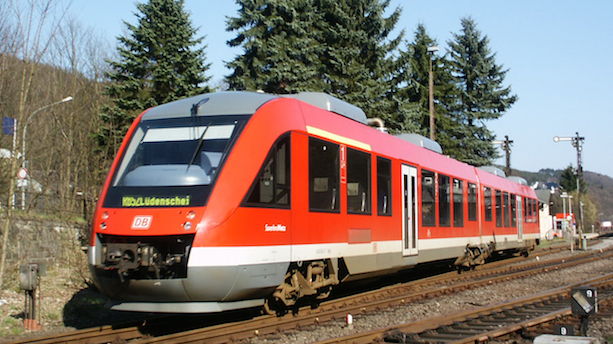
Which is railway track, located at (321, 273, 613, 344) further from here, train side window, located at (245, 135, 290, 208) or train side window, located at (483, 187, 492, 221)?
train side window, located at (483, 187, 492, 221)

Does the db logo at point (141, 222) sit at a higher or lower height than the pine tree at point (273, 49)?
lower

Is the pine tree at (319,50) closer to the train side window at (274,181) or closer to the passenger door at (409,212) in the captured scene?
the passenger door at (409,212)

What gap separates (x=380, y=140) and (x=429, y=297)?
3.12m

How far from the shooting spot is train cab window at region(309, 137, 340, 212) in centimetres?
888

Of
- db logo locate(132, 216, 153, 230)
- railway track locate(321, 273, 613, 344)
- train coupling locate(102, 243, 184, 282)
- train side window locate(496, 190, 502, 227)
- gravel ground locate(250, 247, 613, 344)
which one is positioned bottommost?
gravel ground locate(250, 247, 613, 344)

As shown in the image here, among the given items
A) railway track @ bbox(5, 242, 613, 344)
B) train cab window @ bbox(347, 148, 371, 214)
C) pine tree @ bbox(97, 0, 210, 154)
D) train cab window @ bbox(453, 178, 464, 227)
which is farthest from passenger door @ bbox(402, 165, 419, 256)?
pine tree @ bbox(97, 0, 210, 154)

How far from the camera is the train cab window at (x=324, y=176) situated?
8883mm

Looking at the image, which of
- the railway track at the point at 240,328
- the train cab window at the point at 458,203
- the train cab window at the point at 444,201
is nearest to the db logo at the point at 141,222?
the railway track at the point at 240,328

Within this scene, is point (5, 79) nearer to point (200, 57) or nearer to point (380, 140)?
point (380, 140)

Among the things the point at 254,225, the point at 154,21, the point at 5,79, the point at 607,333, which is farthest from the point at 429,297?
the point at 154,21

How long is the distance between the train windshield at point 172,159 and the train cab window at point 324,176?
150 centimetres

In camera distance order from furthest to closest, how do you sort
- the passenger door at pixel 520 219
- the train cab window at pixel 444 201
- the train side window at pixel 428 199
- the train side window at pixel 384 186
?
the passenger door at pixel 520 219, the train cab window at pixel 444 201, the train side window at pixel 428 199, the train side window at pixel 384 186

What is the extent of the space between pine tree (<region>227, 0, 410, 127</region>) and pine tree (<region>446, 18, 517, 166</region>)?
36.4 ft

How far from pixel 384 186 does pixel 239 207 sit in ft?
15.2
